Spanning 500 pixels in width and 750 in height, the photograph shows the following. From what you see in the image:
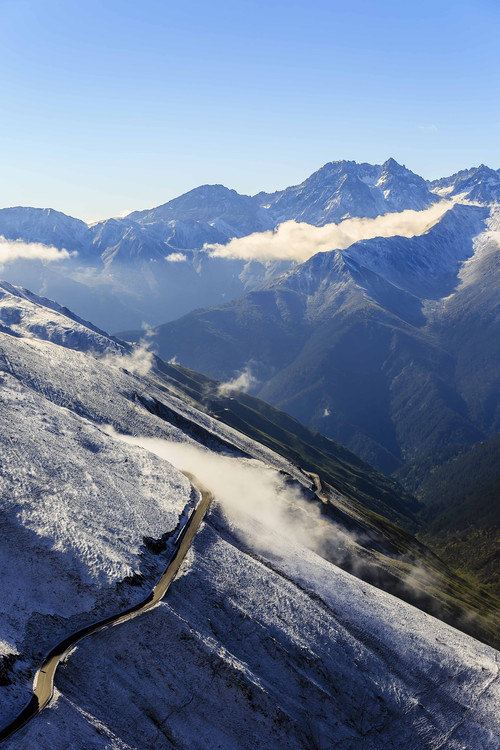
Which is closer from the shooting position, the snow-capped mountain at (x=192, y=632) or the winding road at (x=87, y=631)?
the winding road at (x=87, y=631)

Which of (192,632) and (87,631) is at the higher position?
(192,632)

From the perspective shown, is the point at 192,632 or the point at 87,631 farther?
the point at 192,632

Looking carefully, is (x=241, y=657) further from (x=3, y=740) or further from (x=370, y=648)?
(x=3, y=740)

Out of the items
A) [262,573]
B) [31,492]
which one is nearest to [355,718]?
[262,573]

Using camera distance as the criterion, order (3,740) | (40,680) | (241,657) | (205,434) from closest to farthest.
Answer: (3,740)
(40,680)
(241,657)
(205,434)
